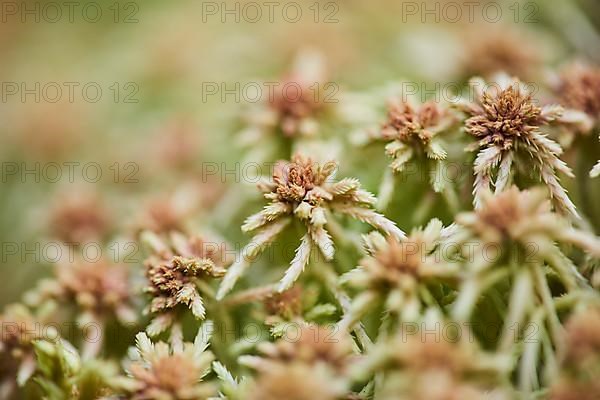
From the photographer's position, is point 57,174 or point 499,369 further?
point 57,174

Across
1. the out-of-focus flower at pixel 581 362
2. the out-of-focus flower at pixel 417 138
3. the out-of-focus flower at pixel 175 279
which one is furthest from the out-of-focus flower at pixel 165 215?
→ the out-of-focus flower at pixel 581 362

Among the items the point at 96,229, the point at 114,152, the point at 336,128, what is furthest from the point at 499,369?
the point at 114,152

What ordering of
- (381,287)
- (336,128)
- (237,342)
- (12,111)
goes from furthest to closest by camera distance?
(12,111)
(336,128)
(237,342)
(381,287)

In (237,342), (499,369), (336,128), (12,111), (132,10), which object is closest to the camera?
(499,369)

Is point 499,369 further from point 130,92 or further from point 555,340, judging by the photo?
point 130,92

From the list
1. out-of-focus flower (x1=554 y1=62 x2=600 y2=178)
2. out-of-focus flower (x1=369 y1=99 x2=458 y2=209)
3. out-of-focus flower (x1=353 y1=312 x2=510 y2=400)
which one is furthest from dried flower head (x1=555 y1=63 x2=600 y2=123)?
out-of-focus flower (x1=353 y1=312 x2=510 y2=400)

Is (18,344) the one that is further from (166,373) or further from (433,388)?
(433,388)
